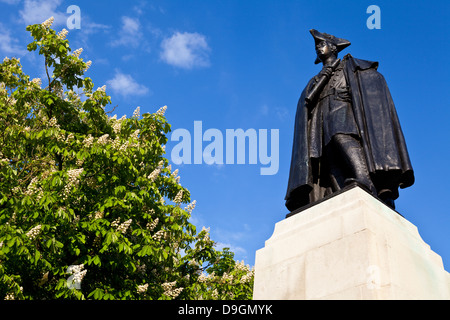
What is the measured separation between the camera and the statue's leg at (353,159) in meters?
6.23

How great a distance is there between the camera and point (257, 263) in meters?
6.30

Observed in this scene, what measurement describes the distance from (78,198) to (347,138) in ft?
22.2

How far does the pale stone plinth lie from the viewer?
493cm

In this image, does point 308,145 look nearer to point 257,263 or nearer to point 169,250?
point 257,263

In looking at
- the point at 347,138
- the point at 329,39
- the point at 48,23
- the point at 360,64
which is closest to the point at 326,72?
the point at 360,64

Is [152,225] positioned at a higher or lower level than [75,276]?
higher

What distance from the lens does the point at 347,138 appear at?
264 inches

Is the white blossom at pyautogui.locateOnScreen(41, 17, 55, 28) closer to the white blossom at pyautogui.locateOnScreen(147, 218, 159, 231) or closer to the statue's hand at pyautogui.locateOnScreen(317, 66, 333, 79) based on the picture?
the white blossom at pyautogui.locateOnScreen(147, 218, 159, 231)

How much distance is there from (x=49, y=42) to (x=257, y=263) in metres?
8.93

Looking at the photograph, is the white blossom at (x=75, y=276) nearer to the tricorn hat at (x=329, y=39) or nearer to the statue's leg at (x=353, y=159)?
the statue's leg at (x=353, y=159)

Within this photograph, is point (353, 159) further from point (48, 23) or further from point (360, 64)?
point (48, 23)

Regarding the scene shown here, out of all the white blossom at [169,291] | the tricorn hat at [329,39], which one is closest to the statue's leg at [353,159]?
the tricorn hat at [329,39]
